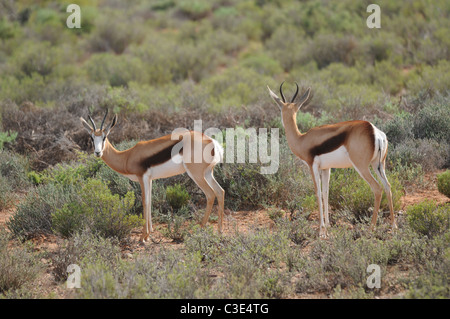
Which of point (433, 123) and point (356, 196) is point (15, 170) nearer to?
point (356, 196)

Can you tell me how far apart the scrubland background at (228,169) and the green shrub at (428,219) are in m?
0.02

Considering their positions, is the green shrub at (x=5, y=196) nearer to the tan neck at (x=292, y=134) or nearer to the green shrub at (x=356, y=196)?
the tan neck at (x=292, y=134)

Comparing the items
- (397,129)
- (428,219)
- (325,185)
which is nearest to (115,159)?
(325,185)

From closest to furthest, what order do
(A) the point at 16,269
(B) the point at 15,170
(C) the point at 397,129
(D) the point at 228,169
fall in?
(A) the point at 16,269 → (D) the point at 228,169 → (B) the point at 15,170 → (C) the point at 397,129

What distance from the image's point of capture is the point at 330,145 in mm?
6680

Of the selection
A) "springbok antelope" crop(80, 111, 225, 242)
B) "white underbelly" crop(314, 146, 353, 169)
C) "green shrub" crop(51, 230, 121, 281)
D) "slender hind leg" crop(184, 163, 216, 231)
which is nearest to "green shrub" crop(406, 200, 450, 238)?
"white underbelly" crop(314, 146, 353, 169)

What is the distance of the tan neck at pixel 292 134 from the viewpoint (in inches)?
281

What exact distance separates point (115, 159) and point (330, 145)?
299cm

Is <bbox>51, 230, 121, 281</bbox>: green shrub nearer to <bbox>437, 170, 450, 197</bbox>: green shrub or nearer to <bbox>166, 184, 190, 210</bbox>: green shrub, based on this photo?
<bbox>166, 184, 190, 210</bbox>: green shrub

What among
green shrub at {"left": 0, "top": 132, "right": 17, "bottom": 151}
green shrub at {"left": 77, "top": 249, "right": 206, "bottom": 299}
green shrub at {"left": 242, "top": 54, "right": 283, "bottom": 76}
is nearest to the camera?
green shrub at {"left": 77, "top": 249, "right": 206, "bottom": 299}

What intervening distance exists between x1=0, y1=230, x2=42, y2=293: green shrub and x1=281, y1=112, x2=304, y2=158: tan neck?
3.60 metres

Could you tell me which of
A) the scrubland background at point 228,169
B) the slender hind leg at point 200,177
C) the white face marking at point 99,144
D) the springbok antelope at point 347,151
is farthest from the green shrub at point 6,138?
the springbok antelope at point 347,151

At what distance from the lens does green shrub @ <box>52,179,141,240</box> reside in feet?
22.9

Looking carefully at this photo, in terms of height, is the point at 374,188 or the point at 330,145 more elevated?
the point at 330,145
